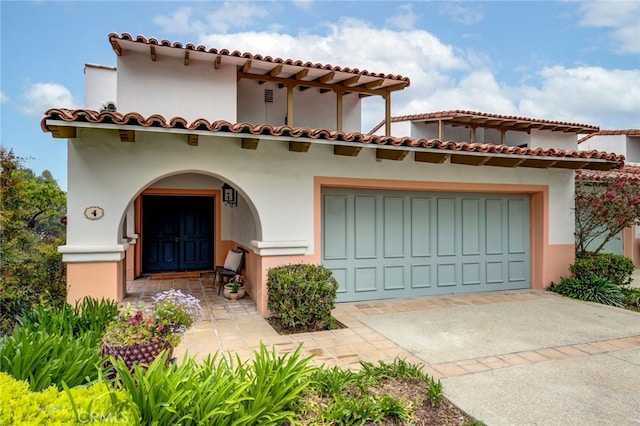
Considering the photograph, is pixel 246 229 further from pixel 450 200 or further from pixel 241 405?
pixel 241 405

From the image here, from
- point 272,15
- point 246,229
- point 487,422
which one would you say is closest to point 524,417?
point 487,422

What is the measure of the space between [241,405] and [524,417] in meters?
2.79

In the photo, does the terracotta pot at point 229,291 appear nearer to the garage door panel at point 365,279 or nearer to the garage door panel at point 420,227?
the garage door panel at point 365,279

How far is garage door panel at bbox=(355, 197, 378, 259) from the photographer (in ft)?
28.6

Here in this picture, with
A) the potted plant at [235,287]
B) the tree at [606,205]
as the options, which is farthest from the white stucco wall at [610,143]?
the potted plant at [235,287]

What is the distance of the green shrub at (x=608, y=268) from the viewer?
934cm

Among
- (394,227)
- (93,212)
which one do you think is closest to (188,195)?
(93,212)

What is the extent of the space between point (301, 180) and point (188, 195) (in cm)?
609

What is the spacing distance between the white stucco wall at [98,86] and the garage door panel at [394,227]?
9331 mm

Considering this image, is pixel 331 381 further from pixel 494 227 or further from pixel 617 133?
pixel 617 133

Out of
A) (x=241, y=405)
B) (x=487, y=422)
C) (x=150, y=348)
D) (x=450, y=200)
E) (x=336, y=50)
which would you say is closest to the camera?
(x=241, y=405)

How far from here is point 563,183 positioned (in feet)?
33.2

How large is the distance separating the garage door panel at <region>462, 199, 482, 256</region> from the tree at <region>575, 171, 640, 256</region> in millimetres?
2801

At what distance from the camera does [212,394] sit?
9.85ft
